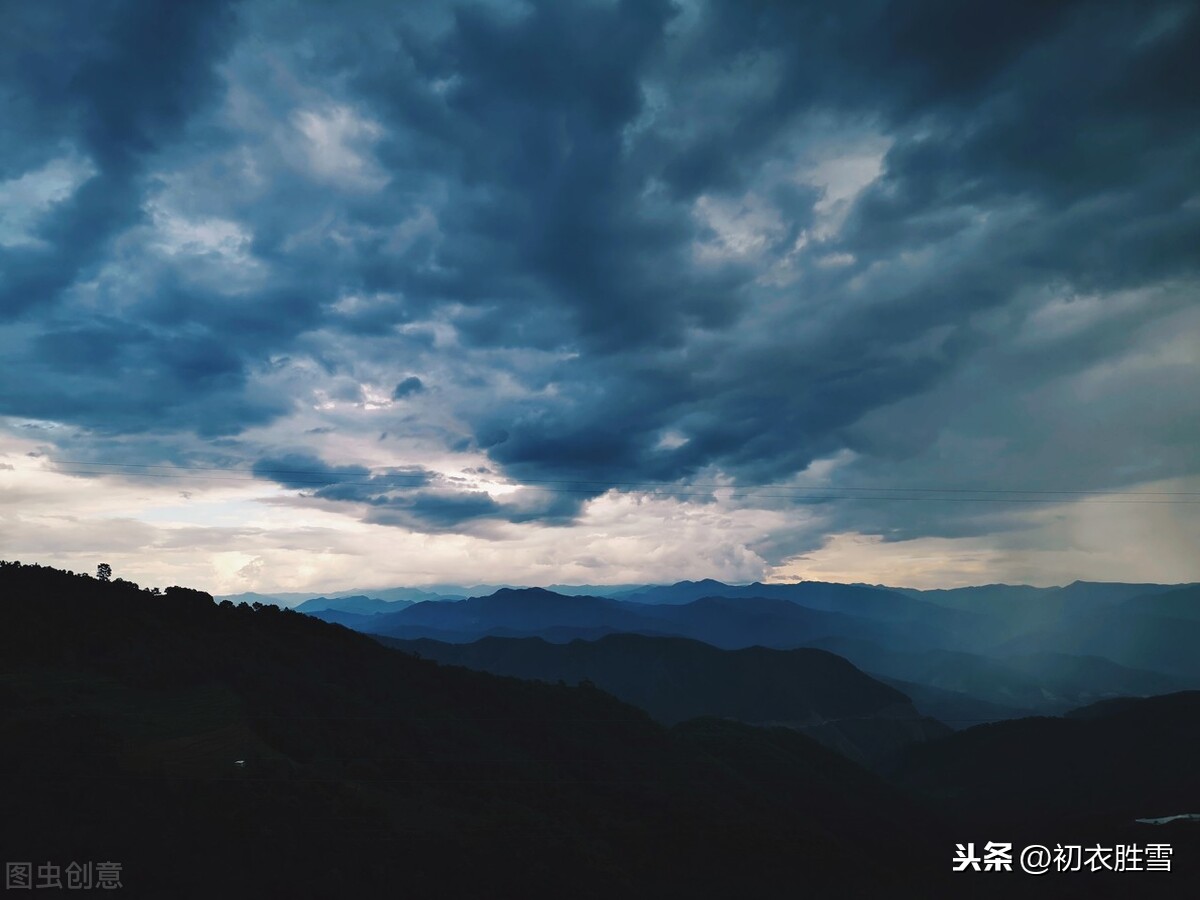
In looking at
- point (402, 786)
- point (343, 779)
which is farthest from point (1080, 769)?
point (343, 779)

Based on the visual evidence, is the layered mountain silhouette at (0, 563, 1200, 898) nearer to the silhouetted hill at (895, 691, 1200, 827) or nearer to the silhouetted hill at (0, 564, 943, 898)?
the silhouetted hill at (0, 564, 943, 898)

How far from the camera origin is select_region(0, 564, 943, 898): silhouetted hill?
4509 centimetres

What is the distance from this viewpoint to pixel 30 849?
37469 mm

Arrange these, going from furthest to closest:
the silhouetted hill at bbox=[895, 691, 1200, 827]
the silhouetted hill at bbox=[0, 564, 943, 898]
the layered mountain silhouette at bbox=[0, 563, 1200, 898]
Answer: the silhouetted hill at bbox=[895, 691, 1200, 827] < the layered mountain silhouette at bbox=[0, 563, 1200, 898] < the silhouetted hill at bbox=[0, 564, 943, 898]

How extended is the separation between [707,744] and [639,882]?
288ft

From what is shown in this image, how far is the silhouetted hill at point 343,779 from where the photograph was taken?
1775 inches

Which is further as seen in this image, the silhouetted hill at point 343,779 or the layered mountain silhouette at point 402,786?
the layered mountain silhouette at point 402,786

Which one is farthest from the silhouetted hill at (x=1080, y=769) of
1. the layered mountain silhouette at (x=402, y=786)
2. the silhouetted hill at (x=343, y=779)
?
the silhouetted hill at (x=343, y=779)

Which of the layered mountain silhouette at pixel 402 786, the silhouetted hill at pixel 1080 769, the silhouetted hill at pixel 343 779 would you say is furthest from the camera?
the silhouetted hill at pixel 1080 769

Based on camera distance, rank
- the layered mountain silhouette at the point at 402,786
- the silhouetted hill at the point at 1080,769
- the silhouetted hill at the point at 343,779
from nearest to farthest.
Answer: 1. the silhouetted hill at the point at 343,779
2. the layered mountain silhouette at the point at 402,786
3. the silhouetted hill at the point at 1080,769

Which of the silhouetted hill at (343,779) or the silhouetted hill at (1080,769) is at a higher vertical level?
the silhouetted hill at (343,779)

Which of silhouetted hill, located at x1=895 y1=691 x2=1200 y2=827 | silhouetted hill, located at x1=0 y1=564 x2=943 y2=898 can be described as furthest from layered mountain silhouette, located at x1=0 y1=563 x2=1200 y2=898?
silhouetted hill, located at x1=895 y1=691 x2=1200 y2=827

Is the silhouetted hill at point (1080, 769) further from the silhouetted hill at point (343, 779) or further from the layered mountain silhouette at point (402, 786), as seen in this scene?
the silhouetted hill at point (343, 779)

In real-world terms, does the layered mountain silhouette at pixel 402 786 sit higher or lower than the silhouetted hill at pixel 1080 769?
higher
